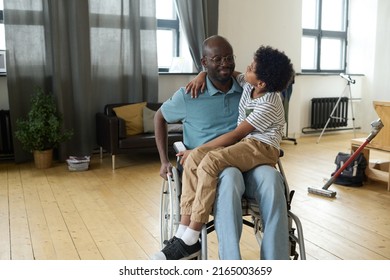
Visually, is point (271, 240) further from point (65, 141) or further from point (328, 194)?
point (65, 141)

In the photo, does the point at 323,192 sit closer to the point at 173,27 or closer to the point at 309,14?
the point at 173,27

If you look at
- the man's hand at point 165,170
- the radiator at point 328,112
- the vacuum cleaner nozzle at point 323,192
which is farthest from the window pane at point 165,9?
the man's hand at point 165,170

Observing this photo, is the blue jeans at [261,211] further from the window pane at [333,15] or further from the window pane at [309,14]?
the window pane at [333,15]

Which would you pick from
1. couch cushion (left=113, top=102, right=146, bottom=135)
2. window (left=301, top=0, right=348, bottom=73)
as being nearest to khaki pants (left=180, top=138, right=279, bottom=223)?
couch cushion (left=113, top=102, right=146, bottom=135)

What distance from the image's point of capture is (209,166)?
1.61 m

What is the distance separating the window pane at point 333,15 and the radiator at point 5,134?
16.1 feet

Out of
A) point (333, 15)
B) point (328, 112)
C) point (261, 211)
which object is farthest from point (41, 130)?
point (333, 15)

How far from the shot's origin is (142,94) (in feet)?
16.2

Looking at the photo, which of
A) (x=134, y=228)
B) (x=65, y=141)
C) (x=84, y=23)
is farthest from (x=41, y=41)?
(x=134, y=228)

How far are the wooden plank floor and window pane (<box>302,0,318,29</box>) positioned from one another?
2953mm

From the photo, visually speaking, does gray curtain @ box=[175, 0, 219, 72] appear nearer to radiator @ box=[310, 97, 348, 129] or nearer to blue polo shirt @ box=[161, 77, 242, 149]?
radiator @ box=[310, 97, 348, 129]

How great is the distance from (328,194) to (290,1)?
3.53 meters

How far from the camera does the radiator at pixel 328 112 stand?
20.8 feet

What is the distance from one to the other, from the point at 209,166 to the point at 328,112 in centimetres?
531
